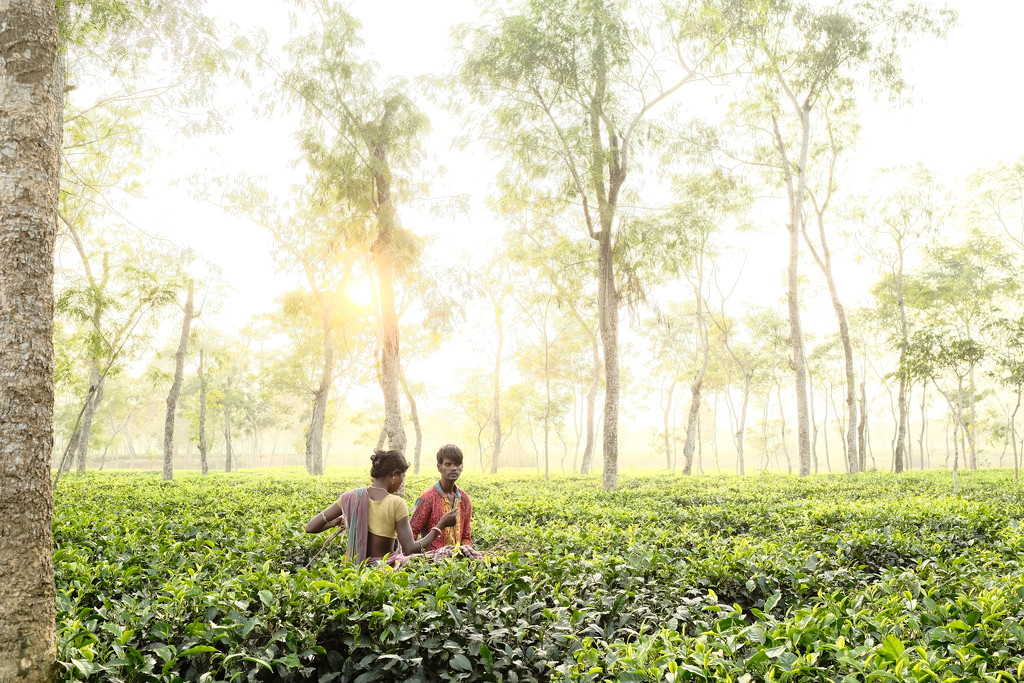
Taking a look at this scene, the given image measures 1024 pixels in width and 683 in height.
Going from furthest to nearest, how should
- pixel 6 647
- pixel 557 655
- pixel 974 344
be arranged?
pixel 974 344 < pixel 557 655 < pixel 6 647

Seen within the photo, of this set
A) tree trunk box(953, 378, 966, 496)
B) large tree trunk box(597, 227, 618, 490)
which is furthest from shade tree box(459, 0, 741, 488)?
tree trunk box(953, 378, 966, 496)

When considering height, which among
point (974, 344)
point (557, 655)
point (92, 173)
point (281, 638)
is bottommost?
point (557, 655)

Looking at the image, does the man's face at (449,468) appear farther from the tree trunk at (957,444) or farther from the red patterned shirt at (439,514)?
the tree trunk at (957,444)

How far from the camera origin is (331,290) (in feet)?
74.4

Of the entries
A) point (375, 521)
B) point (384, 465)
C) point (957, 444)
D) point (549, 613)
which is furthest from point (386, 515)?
point (957, 444)

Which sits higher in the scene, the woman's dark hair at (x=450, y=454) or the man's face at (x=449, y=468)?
the woman's dark hair at (x=450, y=454)

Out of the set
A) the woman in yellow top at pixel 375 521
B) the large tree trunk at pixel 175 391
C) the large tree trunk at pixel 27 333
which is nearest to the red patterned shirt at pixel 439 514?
the woman in yellow top at pixel 375 521

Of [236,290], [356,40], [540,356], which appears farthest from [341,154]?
[540,356]

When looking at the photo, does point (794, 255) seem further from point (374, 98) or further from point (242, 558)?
point (242, 558)

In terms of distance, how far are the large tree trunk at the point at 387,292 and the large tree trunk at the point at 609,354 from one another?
5002mm

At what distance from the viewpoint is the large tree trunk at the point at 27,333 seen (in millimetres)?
2412

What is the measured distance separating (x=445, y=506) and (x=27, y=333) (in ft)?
12.2

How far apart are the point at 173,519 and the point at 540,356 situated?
29640 mm

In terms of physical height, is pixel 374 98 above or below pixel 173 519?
above
